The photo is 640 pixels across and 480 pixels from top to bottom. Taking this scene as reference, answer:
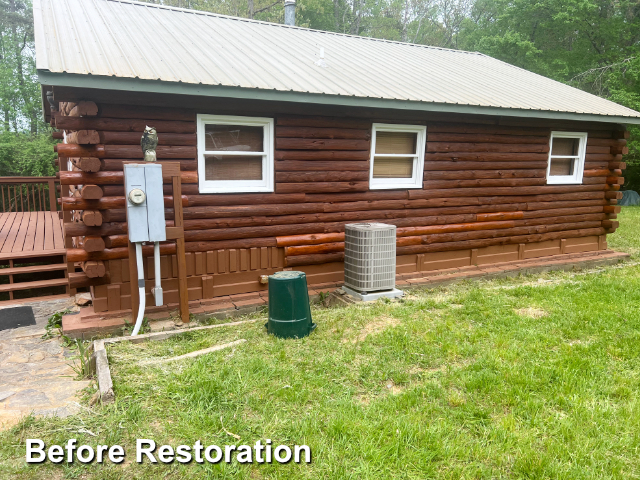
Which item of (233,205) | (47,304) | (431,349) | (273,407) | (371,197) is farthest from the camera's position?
(371,197)

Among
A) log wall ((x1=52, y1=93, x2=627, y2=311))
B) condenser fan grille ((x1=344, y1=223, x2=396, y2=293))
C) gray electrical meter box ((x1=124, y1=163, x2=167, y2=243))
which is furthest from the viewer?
condenser fan grille ((x1=344, y1=223, x2=396, y2=293))

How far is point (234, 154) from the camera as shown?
6.11 m

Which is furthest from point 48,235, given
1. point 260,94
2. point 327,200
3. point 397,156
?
point 397,156

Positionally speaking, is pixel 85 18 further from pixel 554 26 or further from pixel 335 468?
pixel 554 26

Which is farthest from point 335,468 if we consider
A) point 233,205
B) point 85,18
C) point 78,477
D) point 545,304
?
point 85,18

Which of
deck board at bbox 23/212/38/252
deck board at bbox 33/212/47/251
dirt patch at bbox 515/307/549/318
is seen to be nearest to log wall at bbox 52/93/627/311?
deck board at bbox 33/212/47/251

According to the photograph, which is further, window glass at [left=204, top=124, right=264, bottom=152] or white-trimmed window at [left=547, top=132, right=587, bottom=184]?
white-trimmed window at [left=547, top=132, right=587, bottom=184]

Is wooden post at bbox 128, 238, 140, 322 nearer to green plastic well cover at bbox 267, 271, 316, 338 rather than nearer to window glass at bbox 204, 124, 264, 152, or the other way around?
green plastic well cover at bbox 267, 271, 316, 338

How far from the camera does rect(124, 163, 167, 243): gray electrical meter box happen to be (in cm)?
489

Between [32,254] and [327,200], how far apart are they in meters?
4.51

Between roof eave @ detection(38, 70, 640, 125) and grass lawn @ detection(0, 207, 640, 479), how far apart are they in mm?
2659

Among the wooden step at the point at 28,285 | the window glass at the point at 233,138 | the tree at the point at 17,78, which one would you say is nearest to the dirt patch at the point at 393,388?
the window glass at the point at 233,138

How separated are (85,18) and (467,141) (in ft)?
20.5

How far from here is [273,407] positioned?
3559mm
